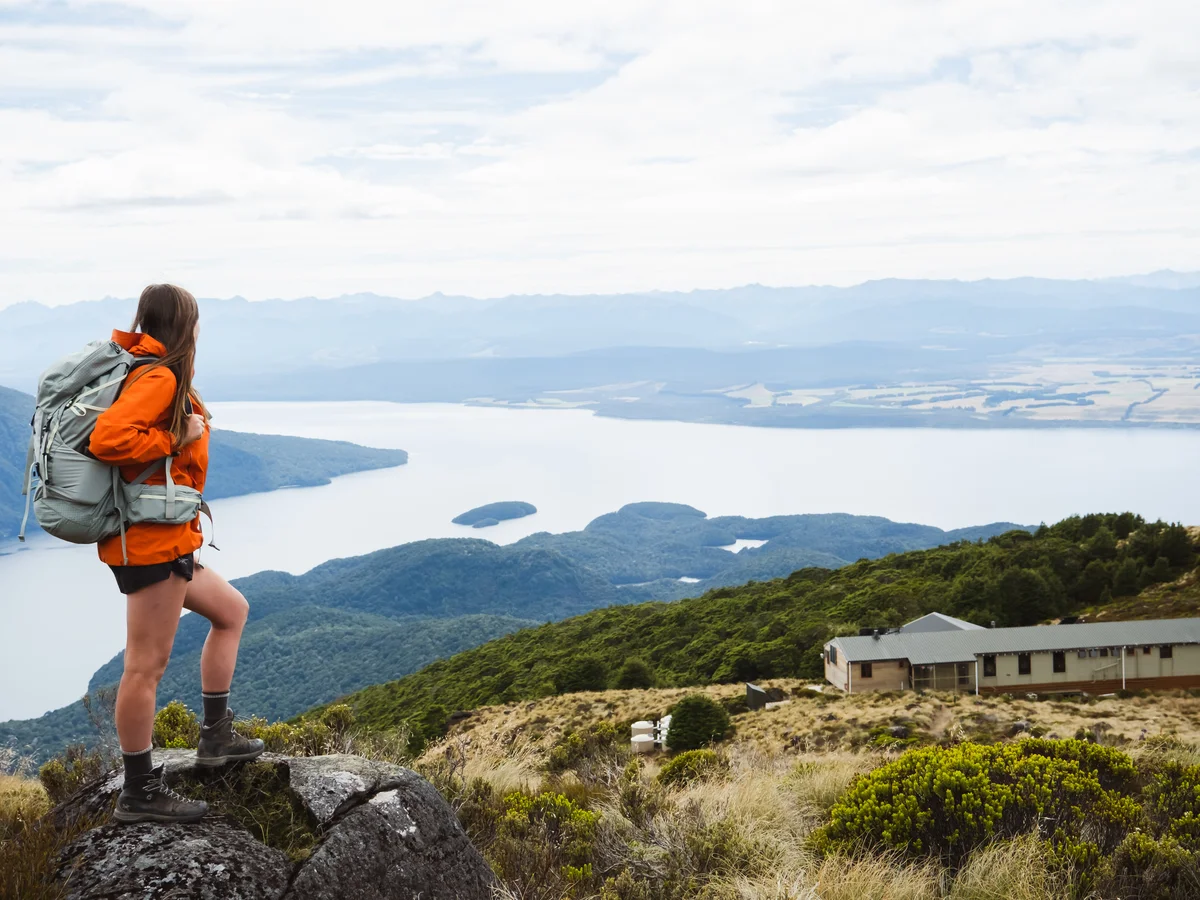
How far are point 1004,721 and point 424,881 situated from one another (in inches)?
633

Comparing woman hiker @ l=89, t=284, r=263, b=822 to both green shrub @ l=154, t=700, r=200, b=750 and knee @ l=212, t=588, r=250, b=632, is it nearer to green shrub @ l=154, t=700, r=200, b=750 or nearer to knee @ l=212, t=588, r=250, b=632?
knee @ l=212, t=588, r=250, b=632

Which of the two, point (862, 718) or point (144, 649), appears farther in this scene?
point (862, 718)

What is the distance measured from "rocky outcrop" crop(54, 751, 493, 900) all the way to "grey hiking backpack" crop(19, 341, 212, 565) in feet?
3.16

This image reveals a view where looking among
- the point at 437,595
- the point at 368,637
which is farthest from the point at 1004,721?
the point at 437,595

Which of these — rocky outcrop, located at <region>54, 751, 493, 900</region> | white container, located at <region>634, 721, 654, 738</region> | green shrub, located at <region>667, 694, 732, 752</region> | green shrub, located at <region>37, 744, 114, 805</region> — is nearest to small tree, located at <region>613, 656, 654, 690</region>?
white container, located at <region>634, 721, 654, 738</region>

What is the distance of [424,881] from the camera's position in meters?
3.42

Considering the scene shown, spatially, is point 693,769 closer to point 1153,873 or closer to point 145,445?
point 1153,873

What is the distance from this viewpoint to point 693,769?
8.32 m

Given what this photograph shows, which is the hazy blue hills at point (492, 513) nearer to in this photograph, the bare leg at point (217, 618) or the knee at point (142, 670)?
the bare leg at point (217, 618)

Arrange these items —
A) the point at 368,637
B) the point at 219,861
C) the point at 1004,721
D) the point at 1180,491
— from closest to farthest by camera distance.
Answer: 1. the point at 219,861
2. the point at 1004,721
3. the point at 368,637
4. the point at 1180,491

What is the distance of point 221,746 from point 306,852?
66 cm

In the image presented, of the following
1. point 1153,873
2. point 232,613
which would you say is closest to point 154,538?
point 232,613

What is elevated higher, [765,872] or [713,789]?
[765,872]

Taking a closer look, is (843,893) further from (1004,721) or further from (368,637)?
(368,637)
